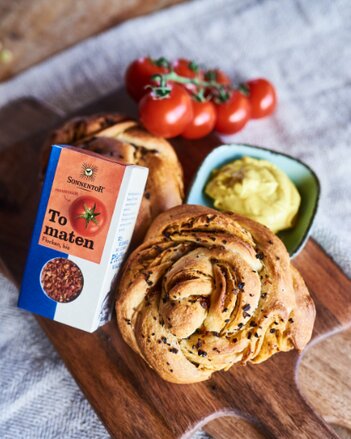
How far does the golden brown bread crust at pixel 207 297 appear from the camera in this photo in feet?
6.13

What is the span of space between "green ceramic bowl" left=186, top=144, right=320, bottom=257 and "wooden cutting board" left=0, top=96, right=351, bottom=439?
15cm

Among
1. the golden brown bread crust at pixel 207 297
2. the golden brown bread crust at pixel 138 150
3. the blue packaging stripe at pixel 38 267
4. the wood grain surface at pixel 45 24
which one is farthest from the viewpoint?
the wood grain surface at pixel 45 24

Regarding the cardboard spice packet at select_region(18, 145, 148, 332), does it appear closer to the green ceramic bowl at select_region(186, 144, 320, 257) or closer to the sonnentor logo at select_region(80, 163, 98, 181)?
the sonnentor logo at select_region(80, 163, 98, 181)

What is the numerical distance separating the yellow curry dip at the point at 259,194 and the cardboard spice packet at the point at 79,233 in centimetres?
48

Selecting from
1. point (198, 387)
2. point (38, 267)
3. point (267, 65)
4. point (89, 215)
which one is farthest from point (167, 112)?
point (198, 387)

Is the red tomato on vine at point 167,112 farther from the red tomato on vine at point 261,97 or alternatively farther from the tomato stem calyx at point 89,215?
the tomato stem calyx at point 89,215

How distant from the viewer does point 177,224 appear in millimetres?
2021

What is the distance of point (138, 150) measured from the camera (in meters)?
2.37

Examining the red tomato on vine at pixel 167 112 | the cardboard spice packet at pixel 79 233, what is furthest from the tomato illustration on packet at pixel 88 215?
the red tomato on vine at pixel 167 112

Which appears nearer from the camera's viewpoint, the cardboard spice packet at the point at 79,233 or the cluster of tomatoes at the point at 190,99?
the cardboard spice packet at the point at 79,233

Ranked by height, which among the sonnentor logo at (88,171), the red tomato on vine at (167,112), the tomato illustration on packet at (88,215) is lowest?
the tomato illustration on packet at (88,215)

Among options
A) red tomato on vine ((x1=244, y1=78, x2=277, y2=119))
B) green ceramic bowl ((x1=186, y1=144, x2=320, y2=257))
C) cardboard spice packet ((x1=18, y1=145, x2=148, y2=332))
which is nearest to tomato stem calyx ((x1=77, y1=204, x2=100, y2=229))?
cardboard spice packet ((x1=18, y1=145, x2=148, y2=332))

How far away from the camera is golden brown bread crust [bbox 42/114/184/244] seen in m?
2.25

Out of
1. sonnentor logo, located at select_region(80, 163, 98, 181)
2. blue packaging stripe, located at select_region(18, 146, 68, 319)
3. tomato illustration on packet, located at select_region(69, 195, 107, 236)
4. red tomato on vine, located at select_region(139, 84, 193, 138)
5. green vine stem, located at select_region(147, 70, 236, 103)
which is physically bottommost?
blue packaging stripe, located at select_region(18, 146, 68, 319)
